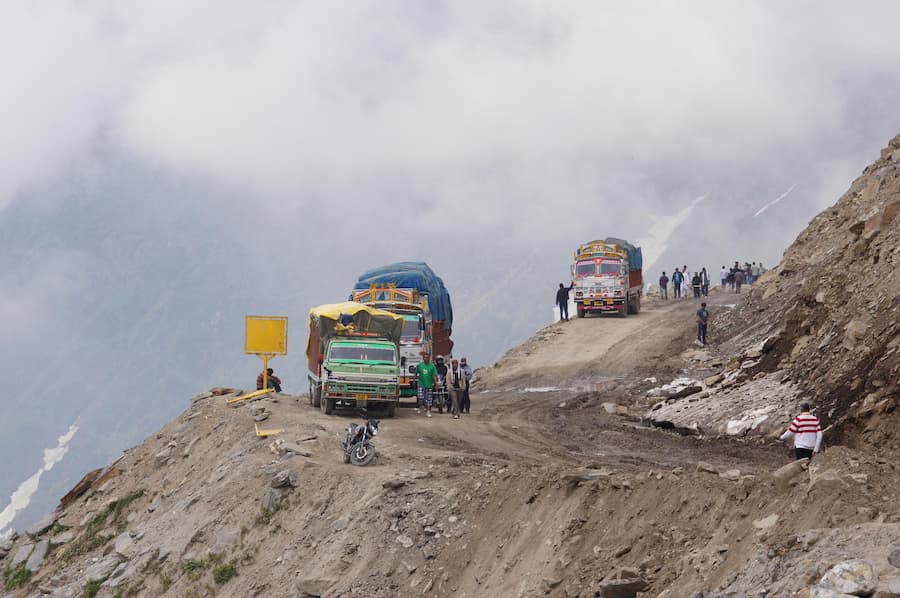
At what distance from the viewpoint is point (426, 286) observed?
35.8 m

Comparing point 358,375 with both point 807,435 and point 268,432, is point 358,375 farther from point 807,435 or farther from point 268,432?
point 807,435

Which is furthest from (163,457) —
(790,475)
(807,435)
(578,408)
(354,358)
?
(790,475)

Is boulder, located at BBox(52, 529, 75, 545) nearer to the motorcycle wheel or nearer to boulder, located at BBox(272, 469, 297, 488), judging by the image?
boulder, located at BBox(272, 469, 297, 488)

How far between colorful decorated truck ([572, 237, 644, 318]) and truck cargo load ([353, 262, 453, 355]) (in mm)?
12362

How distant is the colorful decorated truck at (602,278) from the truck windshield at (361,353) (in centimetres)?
2294

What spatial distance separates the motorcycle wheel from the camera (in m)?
21.1

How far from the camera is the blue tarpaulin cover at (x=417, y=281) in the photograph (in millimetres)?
34750

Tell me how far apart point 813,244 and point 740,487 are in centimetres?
3080

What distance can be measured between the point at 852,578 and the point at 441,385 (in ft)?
Result: 72.4

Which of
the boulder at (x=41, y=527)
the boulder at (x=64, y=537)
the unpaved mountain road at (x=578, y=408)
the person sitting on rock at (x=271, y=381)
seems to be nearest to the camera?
the unpaved mountain road at (x=578, y=408)

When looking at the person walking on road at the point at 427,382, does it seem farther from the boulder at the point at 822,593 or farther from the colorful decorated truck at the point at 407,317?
the boulder at the point at 822,593

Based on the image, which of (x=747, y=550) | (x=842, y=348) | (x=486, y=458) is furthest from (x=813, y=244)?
(x=747, y=550)

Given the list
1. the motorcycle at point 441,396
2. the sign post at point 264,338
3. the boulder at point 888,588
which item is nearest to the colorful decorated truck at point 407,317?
the motorcycle at point 441,396

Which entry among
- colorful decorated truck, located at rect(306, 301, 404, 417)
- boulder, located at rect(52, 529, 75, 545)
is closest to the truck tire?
colorful decorated truck, located at rect(306, 301, 404, 417)
